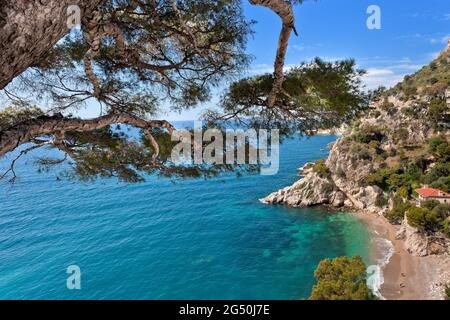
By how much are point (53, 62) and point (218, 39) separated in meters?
2.05

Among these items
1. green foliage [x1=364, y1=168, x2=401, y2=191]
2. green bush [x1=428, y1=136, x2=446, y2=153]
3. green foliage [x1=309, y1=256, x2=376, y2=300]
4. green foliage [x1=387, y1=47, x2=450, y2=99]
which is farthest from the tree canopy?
green foliage [x1=387, y1=47, x2=450, y2=99]

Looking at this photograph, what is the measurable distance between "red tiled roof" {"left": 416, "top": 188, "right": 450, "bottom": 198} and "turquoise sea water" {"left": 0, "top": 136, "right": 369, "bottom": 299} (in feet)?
16.4

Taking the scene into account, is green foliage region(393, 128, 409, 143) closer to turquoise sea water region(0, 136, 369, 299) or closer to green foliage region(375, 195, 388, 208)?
green foliage region(375, 195, 388, 208)

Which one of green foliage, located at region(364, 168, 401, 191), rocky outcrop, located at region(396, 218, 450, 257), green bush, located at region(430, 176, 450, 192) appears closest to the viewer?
rocky outcrop, located at region(396, 218, 450, 257)

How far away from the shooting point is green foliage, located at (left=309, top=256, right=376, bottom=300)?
1168 centimetres

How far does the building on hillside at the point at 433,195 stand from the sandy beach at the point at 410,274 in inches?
175

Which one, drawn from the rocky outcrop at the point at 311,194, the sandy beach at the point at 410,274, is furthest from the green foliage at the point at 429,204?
the rocky outcrop at the point at 311,194

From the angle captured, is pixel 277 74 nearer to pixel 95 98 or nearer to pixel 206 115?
pixel 206 115

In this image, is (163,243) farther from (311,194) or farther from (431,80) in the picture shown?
(431,80)

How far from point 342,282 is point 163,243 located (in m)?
13.7

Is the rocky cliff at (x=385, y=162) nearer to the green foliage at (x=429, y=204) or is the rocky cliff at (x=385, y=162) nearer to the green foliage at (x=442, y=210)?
the green foliage at (x=429, y=204)

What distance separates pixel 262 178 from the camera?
3794 centimetres

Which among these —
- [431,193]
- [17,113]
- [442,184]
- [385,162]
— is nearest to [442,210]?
[431,193]
